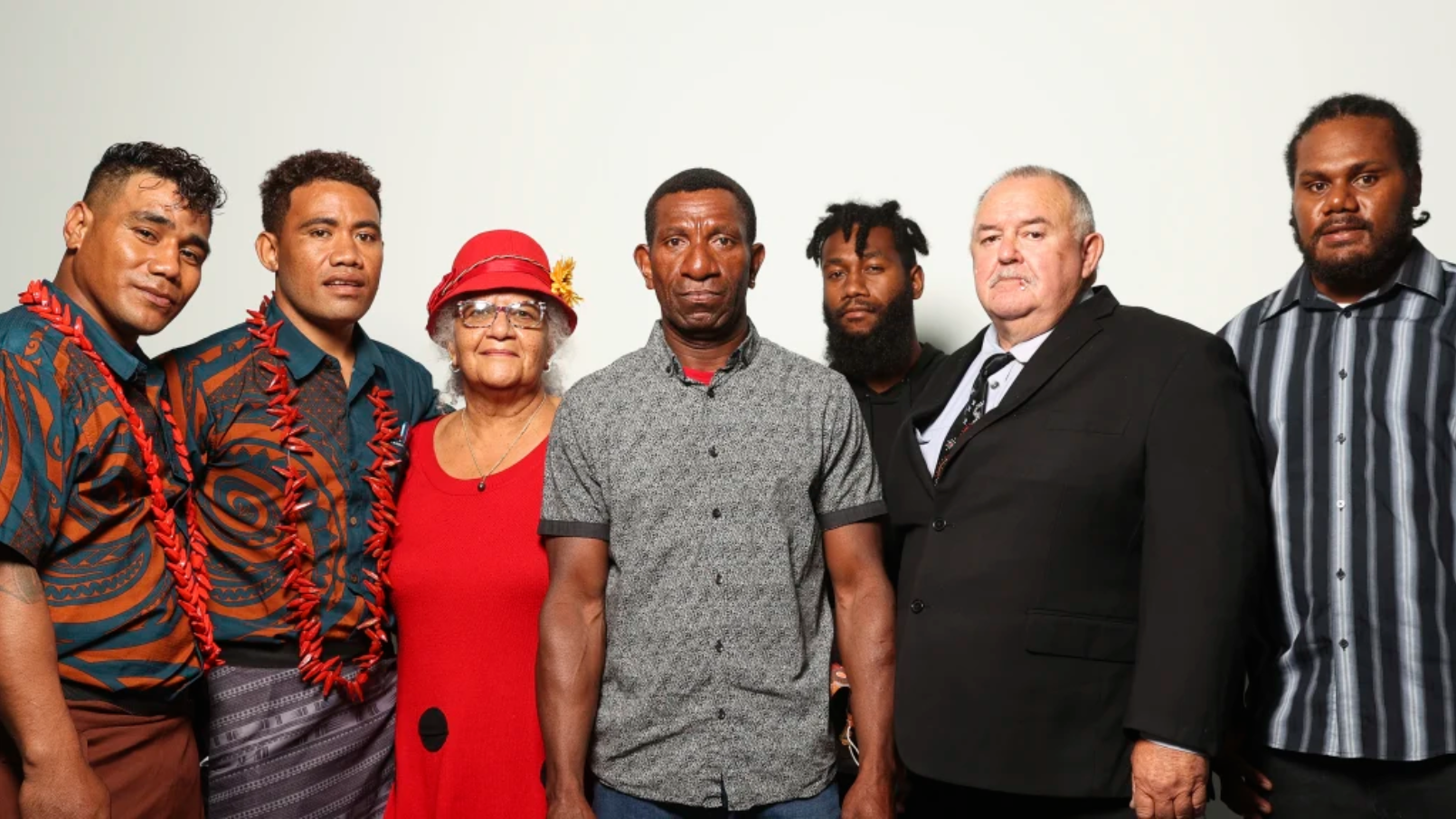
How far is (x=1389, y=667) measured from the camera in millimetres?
2227

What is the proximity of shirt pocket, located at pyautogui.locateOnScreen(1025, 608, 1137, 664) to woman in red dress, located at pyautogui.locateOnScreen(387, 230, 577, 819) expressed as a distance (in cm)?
104

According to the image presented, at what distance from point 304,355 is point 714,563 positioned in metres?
1.12

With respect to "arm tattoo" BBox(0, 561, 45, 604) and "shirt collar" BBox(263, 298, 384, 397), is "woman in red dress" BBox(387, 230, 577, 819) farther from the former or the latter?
"arm tattoo" BBox(0, 561, 45, 604)

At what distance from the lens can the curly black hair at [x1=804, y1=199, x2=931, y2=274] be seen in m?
3.62

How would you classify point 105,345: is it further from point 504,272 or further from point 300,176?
point 504,272

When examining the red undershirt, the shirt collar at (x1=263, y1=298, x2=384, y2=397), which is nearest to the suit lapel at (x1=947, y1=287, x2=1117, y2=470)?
the red undershirt

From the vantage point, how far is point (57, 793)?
2.10 metres

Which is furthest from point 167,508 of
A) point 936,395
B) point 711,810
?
point 936,395

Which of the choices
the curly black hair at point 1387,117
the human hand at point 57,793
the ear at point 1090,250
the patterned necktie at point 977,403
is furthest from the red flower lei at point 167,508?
the curly black hair at point 1387,117

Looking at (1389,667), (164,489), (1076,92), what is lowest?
(1389,667)

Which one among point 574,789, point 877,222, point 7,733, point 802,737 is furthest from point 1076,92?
point 7,733

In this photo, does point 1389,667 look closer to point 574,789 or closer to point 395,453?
point 574,789

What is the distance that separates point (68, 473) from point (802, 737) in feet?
4.67

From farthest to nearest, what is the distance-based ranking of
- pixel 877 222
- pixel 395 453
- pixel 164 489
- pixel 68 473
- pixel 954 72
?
pixel 954 72 → pixel 877 222 → pixel 395 453 → pixel 164 489 → pixel 68 473
